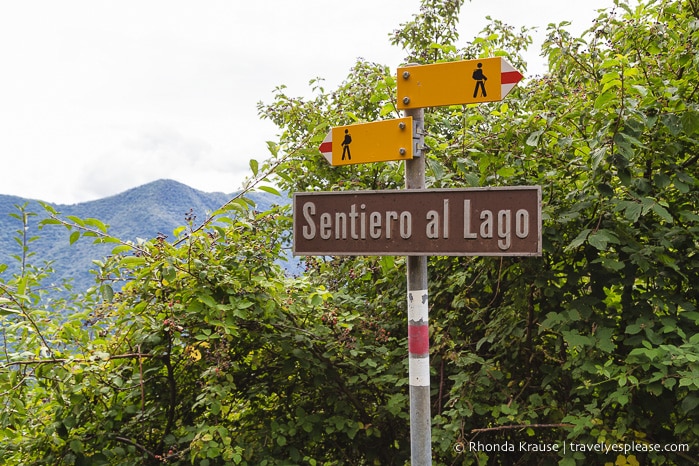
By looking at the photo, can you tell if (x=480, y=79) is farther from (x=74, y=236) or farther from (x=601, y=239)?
(x=74, y=236)

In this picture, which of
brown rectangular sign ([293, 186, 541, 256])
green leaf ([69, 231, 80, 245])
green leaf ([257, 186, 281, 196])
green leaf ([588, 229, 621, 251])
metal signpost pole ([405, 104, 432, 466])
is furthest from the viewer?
green leaf ([257, 186, 281, 196])

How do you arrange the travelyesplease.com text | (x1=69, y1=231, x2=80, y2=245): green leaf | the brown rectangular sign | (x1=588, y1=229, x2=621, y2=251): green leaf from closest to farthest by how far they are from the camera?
the brown rectangular sign → (x1=588, y1=229, x2=621, y2=251): green leaf → the travelyesplease.com text → (x1=69, y1=231, x2=80, y2=245): green leaf

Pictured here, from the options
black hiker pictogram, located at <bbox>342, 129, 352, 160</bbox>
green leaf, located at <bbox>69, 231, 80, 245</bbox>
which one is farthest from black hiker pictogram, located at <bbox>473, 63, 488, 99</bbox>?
green leaf, located at <bbox>69, 231, 80, 245</bbox>

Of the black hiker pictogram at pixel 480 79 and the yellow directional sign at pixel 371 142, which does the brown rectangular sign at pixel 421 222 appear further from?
the black hiker pictogram at pixel 480 79

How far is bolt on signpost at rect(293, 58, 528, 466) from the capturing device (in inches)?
76.7

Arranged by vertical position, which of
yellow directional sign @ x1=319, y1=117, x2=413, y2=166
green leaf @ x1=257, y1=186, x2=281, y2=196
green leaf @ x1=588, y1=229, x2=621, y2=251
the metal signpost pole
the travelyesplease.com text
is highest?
yellow directional sign @ x1=319, y1=117, x2=413, y2=166

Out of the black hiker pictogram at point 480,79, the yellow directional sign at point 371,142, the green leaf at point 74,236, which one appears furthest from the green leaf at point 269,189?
the black hiker pictogram at point 480,79

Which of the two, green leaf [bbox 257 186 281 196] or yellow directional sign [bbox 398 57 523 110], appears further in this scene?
green leaf [bbox 257 186 281 196]

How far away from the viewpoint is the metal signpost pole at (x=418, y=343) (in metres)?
2.03

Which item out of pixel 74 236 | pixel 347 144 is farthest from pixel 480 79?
pixel 74 236

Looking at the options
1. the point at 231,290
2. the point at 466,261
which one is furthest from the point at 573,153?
the point at 231,290

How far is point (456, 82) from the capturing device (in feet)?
6.85

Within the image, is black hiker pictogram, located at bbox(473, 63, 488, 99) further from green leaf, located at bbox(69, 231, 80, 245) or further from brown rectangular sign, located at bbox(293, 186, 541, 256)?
green leaf, located at bbox(69, 231, 80, 245)

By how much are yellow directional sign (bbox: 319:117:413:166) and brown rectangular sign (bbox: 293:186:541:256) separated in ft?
0.53
